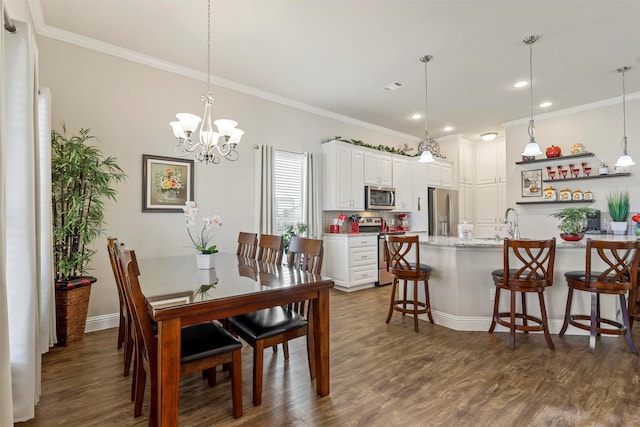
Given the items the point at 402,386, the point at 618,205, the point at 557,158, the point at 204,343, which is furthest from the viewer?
the point at 557,158

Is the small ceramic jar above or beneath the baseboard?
above

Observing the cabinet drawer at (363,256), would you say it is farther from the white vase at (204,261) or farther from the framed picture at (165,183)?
the white vase at (204,261)

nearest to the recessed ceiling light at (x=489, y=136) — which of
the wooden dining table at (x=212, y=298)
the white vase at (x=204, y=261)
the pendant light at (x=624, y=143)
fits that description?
the pendant light at (x=624, y=143)

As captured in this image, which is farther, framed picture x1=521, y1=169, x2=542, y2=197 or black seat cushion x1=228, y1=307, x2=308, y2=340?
framed picture x1=521, y1=169, x2=542, y2=197

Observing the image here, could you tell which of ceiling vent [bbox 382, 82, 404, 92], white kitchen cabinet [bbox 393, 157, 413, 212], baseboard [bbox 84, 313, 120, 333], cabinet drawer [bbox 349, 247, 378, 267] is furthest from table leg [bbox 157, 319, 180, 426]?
white kitchen cabinet [bbox 393, 157, 413, 212]

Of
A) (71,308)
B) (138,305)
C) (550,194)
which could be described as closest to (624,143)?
(550,194)

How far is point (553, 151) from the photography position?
5438mm

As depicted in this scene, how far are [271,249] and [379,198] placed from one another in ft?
11.3

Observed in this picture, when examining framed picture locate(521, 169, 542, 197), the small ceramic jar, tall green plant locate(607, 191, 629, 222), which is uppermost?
framed picture locate(521, 169, 542, 197)

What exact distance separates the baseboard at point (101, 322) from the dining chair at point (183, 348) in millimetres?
1947

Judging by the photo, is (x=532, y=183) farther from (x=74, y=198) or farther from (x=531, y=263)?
(x=74, y=198)

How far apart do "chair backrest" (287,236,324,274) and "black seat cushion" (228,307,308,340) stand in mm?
366

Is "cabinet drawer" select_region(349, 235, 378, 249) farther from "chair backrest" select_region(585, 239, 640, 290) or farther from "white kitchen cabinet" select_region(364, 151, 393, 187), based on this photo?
"chair backrest" select_region(585, 239, 640, 290)

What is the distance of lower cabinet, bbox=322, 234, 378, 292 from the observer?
5031mm
